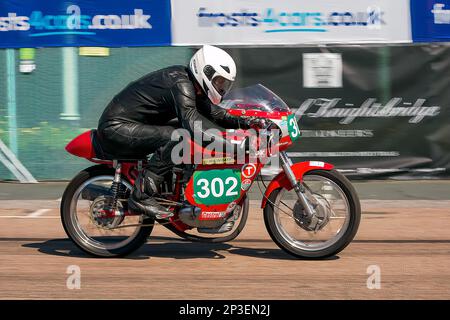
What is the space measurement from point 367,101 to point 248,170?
17.7ft

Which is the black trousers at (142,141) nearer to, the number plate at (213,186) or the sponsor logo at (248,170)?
the number plate at (213,186)

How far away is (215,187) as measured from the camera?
260 inches

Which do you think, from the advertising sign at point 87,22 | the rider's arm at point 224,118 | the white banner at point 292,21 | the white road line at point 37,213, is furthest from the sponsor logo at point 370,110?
the rider's arm at point 224,118

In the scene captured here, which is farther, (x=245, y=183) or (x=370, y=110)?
(x=370, y=110)

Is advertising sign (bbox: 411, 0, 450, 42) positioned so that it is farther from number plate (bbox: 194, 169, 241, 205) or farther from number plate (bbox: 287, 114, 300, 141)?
number plate (bbox: 194, 169, 241, 205)

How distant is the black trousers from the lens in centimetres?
660

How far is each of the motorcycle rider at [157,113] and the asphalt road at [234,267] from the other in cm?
61

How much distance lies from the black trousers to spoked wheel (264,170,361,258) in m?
0.93

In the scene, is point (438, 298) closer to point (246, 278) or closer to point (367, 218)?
point (246, 278)

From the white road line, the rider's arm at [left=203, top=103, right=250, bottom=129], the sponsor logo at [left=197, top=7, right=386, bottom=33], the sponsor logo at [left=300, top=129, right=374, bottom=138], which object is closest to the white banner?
the sponsor logo at [left=197, top=7, right=386, bottom=33]

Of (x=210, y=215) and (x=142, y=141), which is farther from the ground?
(x=142, y=141)

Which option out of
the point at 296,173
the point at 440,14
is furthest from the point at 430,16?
the point at 296,173

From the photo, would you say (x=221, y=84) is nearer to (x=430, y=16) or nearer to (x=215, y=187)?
(x=215, y=187)
